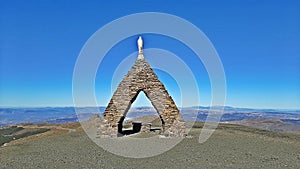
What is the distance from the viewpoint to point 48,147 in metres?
22.8

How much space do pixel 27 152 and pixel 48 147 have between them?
1872 mm

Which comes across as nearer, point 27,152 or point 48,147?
point 27,152

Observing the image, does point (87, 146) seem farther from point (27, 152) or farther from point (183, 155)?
point (183, 155)

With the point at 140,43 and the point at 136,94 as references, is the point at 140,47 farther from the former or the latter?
the point at 136,94

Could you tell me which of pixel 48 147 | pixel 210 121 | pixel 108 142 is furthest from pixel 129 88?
pixel 210 121

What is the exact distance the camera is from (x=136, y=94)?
27.4 metres

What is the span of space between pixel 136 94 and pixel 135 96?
219 mm

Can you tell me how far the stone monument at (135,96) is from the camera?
1053 inches

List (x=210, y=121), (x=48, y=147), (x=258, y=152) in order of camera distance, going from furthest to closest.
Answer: (x=210, y=121)
(x=48, y=147)
(x=258, y=152)

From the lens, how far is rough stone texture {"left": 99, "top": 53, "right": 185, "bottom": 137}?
26766 millimetres

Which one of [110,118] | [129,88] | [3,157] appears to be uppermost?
[129,88]

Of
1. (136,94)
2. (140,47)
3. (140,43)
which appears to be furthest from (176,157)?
(140,43)

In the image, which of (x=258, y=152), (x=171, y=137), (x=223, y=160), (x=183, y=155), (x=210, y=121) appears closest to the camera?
(x=223, y=160)

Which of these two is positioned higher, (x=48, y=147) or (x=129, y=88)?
(x=129, y=88)
